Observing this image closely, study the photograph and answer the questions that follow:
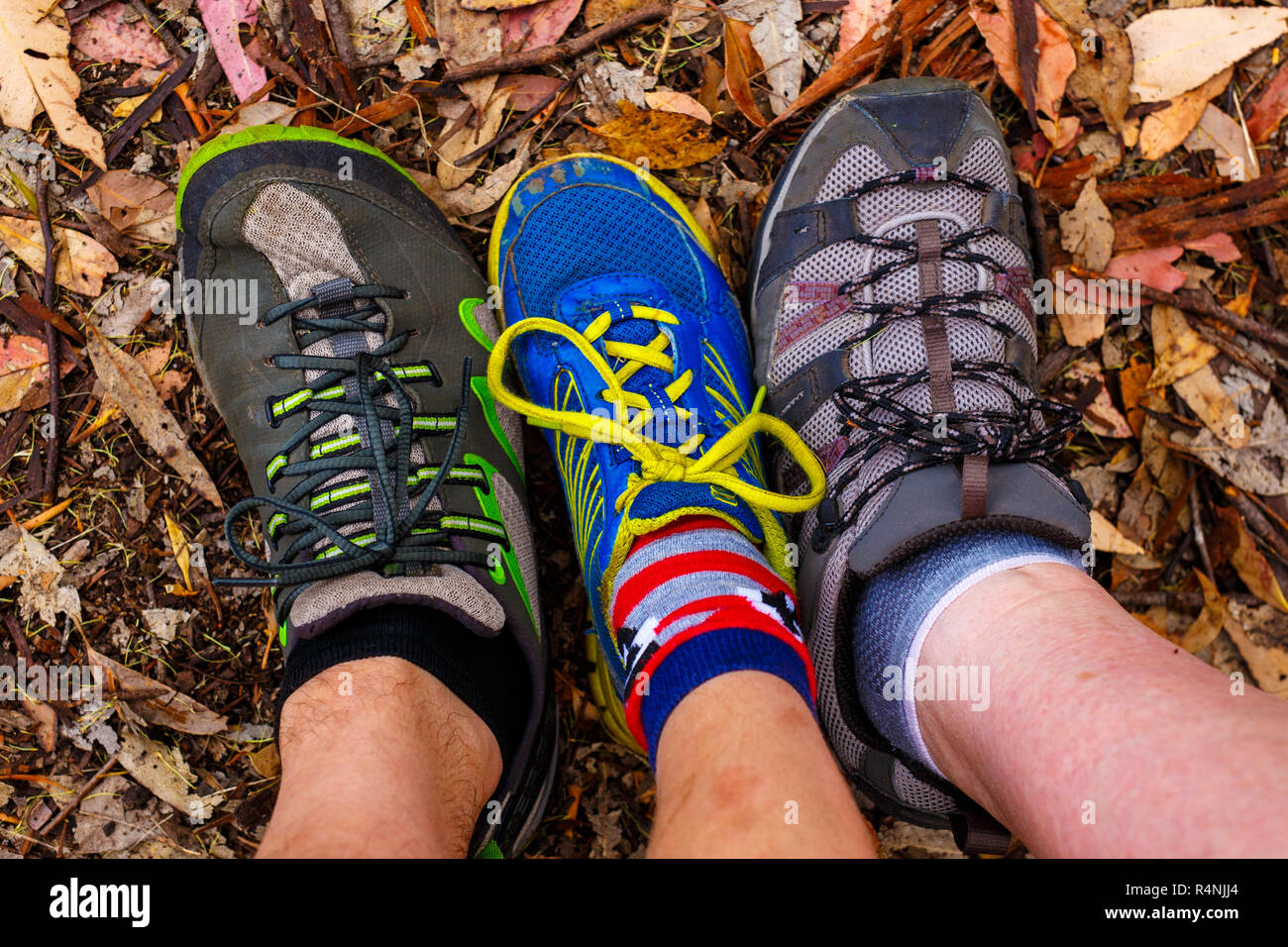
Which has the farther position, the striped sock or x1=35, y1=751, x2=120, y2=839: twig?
x1=35, y1=751, x2=120, y2=839: twig

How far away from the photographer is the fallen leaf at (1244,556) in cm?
276

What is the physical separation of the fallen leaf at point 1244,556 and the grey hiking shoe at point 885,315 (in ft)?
2.87

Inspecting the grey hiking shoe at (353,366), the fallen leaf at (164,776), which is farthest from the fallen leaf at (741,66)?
the fallen leaf at (164,776)

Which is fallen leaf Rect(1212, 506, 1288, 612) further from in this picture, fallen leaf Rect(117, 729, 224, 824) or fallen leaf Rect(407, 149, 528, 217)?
fallen leaf Rect(117, 729, 224, 824)

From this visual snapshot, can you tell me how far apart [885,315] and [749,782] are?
1.58 metres

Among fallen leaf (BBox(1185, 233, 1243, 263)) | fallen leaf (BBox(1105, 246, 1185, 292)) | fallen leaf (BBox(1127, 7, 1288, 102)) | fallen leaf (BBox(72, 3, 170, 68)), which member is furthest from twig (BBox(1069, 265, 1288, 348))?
fallen leaf (BBox(72, 3, 170, 68))

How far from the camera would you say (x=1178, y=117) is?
9.02 ft

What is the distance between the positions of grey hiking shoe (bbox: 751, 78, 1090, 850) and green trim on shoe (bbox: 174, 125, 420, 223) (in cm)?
135

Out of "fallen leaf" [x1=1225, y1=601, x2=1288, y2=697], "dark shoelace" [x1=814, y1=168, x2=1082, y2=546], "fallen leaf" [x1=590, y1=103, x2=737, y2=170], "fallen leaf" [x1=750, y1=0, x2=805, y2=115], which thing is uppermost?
"fallen leaf" [x1=750, y1=0, x2=805, y2=115]

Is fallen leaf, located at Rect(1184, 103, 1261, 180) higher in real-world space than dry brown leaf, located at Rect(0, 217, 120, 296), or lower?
higher

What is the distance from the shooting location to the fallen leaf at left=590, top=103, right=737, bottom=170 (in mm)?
2693

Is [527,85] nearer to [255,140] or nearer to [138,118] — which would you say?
[255,140]

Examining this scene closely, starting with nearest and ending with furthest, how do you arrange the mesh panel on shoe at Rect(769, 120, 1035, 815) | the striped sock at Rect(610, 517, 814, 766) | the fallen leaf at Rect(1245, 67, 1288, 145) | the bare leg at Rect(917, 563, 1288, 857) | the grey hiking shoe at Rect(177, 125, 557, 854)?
1. the bare leg at Rect(917, 563, 1288, 857)
2. the striped sock at Rect(610, 517, 814, 766)
3. the grey hiking shoe at Rect(177, 125, 557, 854)
4. the mesh panel on shoe at Rect(769, 120, 1035, 815)
5. the fallen leaf at Rect(1245, 67, 1288, 145)
